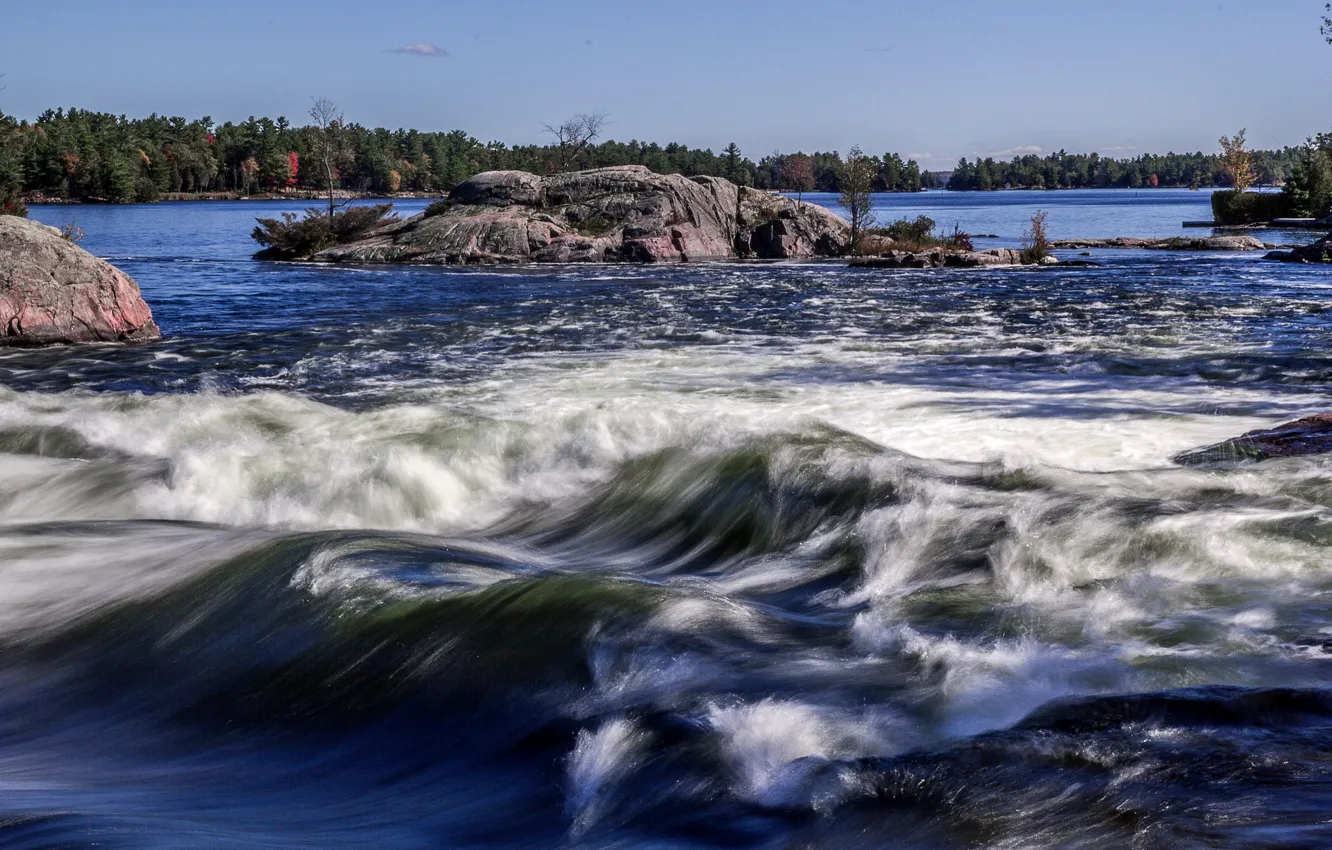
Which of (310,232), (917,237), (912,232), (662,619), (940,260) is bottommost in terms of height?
(662,619)

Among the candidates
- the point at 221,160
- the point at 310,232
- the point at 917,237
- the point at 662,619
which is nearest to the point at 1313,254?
the point at 917,237

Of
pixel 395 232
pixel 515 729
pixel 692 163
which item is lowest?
pixel 515 729

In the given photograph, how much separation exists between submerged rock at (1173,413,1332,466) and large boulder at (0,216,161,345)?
15.7m

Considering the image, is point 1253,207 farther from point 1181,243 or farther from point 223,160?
point 223,160

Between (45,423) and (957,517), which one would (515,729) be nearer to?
(957,517)

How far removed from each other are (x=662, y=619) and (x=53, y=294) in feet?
51.1

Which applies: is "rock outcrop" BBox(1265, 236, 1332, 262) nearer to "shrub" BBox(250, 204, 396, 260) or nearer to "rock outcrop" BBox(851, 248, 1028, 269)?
"rock outcrop" BBox(851, 248, 1028, 269)

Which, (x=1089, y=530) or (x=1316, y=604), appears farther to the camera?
(x=1089, y=530)

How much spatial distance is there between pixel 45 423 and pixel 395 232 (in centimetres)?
3447

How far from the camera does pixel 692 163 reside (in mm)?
176125

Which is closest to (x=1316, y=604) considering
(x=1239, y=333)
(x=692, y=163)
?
(x=1239, y=333)

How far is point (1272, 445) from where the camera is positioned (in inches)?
331

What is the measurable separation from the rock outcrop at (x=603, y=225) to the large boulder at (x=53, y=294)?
73.8 ft

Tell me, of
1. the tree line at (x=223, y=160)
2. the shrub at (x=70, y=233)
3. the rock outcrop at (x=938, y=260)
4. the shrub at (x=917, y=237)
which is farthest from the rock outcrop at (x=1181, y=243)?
the tree line at (x=223, y=160)
